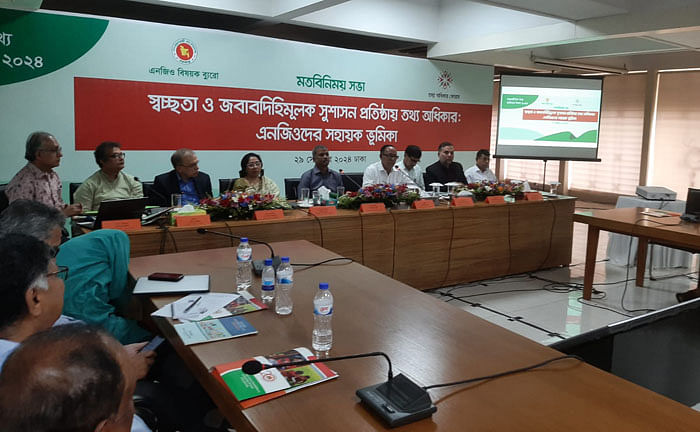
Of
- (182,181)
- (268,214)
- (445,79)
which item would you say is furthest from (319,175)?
(445,79)

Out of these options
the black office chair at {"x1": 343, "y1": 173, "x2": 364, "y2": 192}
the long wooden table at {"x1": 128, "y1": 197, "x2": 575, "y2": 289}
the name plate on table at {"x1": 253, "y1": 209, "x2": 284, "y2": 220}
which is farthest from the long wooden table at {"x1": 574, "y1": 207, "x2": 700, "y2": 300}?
the name plate on table at {"x1": 253, "y1": 209, "x2": 284, "y2": 220}

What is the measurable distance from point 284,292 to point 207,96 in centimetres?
434

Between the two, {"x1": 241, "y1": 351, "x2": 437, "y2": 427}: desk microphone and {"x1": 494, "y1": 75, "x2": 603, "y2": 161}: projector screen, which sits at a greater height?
{"x1": 494, "y1": 75, "x2": 603, "y2": 161}: projector screen

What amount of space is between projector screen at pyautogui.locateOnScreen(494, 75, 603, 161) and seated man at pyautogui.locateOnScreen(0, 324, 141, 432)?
7.12 metres

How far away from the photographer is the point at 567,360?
158cm

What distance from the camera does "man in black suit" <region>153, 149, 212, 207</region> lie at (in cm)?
435

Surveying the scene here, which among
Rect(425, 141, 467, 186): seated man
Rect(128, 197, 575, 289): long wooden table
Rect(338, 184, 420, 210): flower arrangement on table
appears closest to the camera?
Rect(128, 197, 575, 289): long wooden table

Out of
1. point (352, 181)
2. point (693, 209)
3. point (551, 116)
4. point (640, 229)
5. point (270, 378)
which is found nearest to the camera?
point (270, 378)

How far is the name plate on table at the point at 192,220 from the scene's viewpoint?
3.40 metres

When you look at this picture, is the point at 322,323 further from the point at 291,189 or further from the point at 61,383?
the point at 291,189

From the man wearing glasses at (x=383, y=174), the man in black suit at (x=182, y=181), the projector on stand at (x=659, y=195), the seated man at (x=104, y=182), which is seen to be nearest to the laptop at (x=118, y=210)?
the seated man at (x=104, y=182)

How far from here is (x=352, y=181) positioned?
225 inches

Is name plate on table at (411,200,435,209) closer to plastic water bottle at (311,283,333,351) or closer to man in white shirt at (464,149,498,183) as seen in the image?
man in white shirt at (464,149,498,183)

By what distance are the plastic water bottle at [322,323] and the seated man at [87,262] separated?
90 cm
